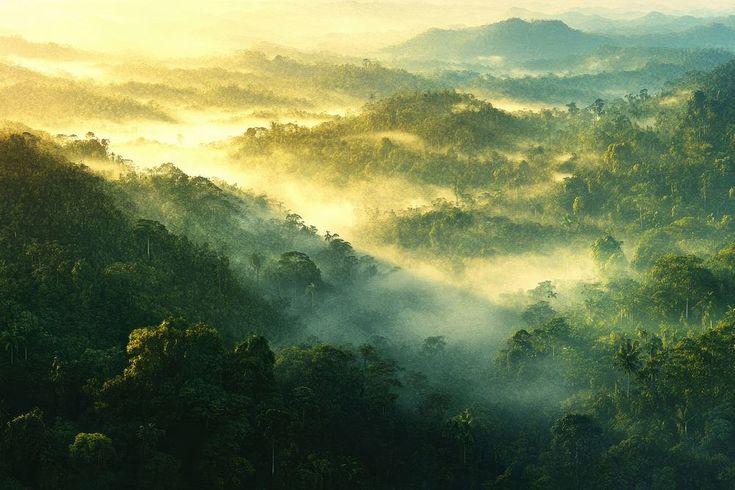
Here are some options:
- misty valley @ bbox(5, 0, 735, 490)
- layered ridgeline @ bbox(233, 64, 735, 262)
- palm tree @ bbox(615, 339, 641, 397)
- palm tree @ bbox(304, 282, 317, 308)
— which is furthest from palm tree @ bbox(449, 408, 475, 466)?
layered ridgeline @ bbox(233, 64, 735, 262)

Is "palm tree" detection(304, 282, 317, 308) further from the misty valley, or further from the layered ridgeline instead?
the layered ridgeline

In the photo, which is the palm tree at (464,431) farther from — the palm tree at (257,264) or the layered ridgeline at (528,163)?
the layered ridgeline at (528,163)

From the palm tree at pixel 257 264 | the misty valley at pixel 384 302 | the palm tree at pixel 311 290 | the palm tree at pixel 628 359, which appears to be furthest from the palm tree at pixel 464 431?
the palm tree at pixel 257 264

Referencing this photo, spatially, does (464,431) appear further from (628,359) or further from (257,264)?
(257,264)

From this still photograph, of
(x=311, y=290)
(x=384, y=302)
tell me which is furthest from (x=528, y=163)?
(x=311, y=290)

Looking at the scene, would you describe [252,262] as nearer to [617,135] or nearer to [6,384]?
[6,384]

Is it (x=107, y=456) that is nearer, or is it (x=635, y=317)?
(x=107, y=456)

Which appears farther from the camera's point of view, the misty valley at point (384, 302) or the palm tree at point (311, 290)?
the palm tree at point (311, 290)

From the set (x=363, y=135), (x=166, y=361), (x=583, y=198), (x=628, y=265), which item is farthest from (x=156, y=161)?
(x=166, y=361)
